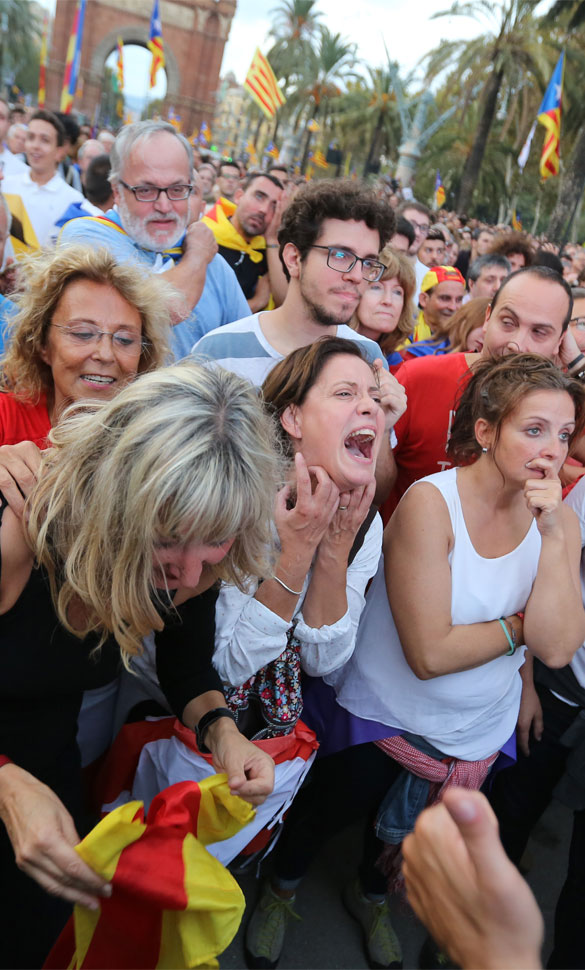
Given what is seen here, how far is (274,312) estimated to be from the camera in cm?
305

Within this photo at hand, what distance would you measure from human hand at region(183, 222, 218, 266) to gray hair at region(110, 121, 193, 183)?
27cm

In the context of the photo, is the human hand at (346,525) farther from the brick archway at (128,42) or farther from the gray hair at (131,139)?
the brick archway at (128,42)

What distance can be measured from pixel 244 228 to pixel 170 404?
395 cm

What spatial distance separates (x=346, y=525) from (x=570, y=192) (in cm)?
1768

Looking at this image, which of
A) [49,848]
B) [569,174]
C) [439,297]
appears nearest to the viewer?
[49,848]

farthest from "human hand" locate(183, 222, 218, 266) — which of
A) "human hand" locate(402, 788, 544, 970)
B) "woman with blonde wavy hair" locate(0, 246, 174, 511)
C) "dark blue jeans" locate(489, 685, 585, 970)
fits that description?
"human hand" locate(402, 788, 544, 970)

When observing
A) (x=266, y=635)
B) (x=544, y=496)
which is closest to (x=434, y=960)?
(x=266, y=635)

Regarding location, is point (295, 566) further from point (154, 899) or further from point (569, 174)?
point (569, 174)

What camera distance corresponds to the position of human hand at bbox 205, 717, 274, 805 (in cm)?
173

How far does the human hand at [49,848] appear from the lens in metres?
1.42

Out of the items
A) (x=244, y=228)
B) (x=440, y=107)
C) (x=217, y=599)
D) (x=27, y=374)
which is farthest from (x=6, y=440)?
(x=440, y=107)

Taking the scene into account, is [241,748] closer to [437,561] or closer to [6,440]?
[437,561]

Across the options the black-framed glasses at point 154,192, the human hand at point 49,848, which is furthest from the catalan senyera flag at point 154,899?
the black-framed glasses at point 154,192

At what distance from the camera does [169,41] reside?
1799 inches
